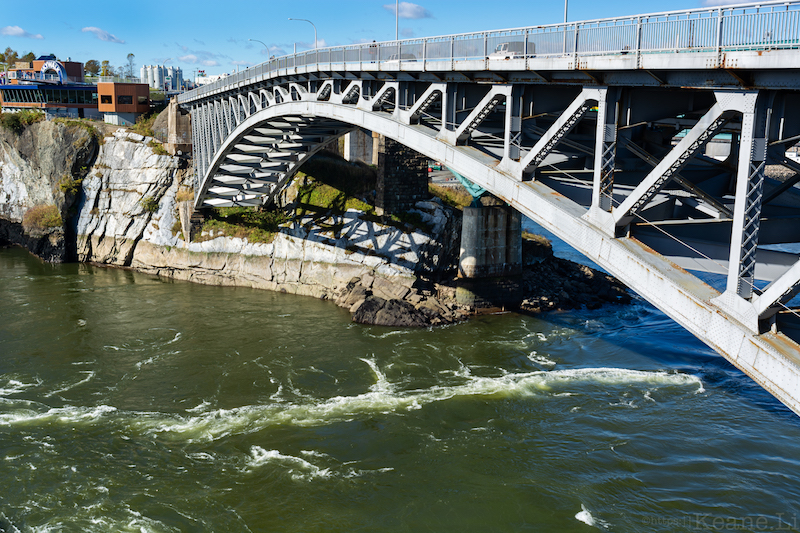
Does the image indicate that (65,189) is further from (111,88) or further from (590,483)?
(590,483)

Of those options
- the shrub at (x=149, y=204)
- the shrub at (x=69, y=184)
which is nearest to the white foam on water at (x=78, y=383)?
the shrub at (x=149, y=204)

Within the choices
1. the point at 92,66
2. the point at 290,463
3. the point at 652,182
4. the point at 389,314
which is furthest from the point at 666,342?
the point at 92,66

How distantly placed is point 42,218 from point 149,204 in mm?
8180

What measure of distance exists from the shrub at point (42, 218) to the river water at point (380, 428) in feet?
45.1

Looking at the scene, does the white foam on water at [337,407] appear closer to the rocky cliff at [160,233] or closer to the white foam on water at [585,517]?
the white foam on water at [585,517]

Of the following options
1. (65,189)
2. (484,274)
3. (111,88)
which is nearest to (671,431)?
(484,274)

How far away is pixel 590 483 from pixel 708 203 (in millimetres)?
9017

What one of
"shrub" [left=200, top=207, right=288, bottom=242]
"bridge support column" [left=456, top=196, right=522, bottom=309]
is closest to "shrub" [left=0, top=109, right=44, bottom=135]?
"shrub" [left=200, top=207, right=288, bottom=242]

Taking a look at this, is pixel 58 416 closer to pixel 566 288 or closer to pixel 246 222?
pixel 246 222

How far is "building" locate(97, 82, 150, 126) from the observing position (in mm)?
54562

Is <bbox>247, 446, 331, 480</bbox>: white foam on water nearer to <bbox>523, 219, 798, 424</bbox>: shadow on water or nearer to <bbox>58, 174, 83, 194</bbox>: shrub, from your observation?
<bbox>523, 219, 798, 424</bbox>: shadow on water

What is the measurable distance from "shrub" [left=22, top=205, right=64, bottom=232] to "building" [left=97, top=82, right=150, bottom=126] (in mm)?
12295

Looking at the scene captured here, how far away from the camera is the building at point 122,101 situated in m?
54.6

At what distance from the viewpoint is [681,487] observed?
56.3ft
